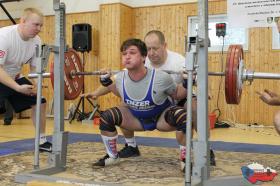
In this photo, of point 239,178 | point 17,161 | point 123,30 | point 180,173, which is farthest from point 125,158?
point 123,30

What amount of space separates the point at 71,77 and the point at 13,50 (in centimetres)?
70

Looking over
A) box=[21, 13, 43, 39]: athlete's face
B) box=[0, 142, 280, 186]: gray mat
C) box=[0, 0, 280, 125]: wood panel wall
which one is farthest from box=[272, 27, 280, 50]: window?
box=[21, 13, 43, 39]: athlete's face

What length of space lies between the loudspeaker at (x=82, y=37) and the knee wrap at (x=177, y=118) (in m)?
5.16

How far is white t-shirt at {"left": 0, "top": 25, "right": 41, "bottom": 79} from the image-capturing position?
3195 millimetres

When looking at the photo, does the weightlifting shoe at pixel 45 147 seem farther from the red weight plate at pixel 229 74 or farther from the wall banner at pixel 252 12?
the wall banner at pixel 252 12

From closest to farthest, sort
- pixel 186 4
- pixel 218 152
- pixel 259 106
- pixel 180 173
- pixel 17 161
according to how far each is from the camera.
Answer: pixel 180 173 < pixel 17 161 < pixel 218 152 < pixel 259 106 < pixel 186 4

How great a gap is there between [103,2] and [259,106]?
3640 millimetres

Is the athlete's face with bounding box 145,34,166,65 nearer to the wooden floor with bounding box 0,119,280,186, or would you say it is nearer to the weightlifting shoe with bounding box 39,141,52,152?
the weightlifting shoe with bounding box 39,141,52,152

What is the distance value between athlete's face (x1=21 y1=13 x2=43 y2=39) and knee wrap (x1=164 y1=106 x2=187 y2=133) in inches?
53.0

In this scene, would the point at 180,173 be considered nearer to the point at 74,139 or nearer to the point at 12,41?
the point at 12,41

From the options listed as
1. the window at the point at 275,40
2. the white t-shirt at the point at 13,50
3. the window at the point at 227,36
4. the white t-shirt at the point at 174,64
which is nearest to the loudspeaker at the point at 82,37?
the window at the point at 227,36

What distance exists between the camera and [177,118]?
2605mm

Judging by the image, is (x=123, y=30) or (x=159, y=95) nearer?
(x=159, y=95)

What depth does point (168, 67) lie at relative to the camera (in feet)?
10.4
